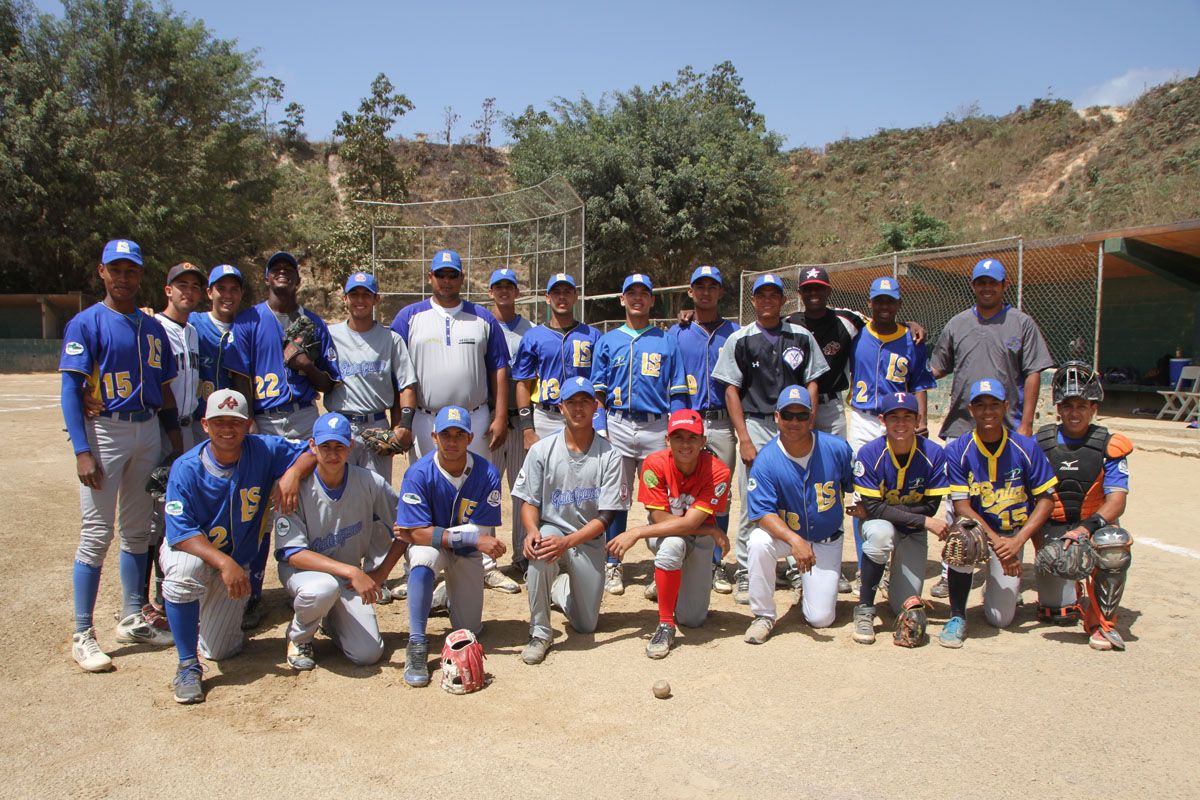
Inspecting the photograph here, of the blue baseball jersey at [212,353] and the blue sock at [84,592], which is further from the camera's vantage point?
the blue baseball jersey at [212,353]

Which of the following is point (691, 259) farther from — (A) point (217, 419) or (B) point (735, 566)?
(A) point (217, 419)

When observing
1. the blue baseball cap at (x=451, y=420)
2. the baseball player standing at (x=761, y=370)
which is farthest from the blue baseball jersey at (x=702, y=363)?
the blue baseball cap at (x=451, y=420)

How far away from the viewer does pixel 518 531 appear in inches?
211

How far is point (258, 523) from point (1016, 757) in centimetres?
374

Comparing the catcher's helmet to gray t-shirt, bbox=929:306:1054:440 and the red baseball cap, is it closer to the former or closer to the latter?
gray t-shirt, bbox=929:306:1054:440

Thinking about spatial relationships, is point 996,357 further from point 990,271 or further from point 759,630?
point 759,630

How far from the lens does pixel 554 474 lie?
14.3ft

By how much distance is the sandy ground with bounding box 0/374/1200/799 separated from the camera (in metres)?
2.80

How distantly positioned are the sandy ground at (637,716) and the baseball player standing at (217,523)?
0.56ft

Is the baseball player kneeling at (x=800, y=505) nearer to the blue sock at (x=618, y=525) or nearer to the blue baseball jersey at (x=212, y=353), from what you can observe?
the blue sock at (x=618, y=525)

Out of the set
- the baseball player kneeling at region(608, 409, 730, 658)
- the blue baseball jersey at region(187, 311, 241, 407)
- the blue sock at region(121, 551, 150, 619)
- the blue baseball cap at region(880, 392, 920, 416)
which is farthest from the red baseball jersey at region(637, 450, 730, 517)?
the blue sock at region(121, 551, 150, 619)

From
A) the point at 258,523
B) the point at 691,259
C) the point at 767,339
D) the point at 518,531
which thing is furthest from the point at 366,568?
the point at 691,259

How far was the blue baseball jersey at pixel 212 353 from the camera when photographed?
4.56 metres

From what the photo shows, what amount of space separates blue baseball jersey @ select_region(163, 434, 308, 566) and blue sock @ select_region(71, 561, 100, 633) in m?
0.49
